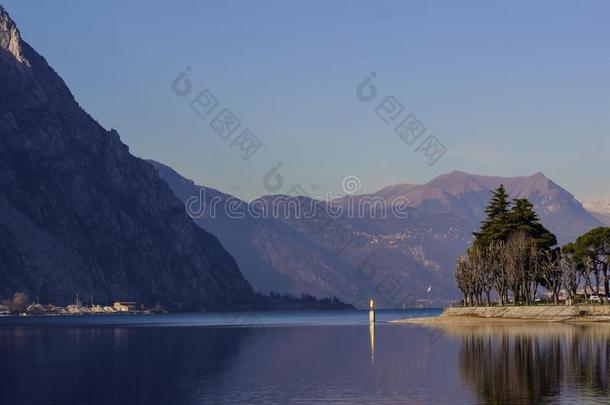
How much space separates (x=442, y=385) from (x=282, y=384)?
11.4m

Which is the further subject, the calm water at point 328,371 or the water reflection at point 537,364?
the calm water at point 328,371

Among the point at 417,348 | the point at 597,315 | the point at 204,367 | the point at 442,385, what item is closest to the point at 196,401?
the point at 442,385

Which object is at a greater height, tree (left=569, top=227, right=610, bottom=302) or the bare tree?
tree (left=569, top=227, right=610, bottom=302)

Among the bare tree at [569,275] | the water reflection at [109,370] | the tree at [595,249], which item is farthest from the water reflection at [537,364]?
the tree at [595,249]

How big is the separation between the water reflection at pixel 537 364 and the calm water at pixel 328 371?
92 mm

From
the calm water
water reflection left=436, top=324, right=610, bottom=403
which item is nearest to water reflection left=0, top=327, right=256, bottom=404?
the calm water

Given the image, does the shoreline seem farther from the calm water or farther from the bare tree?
the calm water

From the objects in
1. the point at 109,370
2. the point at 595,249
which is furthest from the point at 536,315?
the point at 109,370

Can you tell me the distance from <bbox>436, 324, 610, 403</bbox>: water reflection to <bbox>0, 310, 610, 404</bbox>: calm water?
9 cm

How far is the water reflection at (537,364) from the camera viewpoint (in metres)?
70.1

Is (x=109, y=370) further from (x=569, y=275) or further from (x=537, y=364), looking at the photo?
(x=569, y=275)

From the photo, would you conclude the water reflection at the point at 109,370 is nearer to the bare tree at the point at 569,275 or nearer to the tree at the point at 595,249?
the bare tree at the point at 569,275

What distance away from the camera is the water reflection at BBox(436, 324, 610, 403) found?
70062 millimetres

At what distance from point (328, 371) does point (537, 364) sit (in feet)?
54.9
